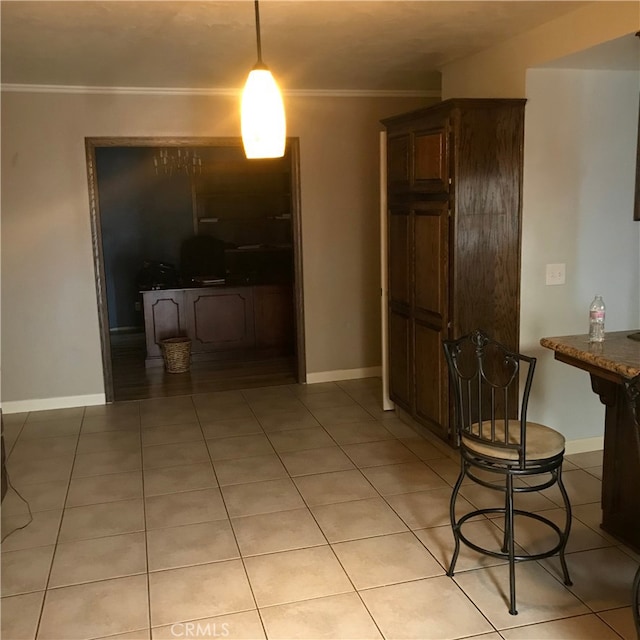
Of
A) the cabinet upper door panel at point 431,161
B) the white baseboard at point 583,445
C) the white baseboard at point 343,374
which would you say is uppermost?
the cabinet upper door panel at point 431,161

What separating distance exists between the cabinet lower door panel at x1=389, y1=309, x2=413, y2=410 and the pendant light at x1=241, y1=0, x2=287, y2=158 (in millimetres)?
2283

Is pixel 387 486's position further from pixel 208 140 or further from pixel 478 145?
pixel 208 140

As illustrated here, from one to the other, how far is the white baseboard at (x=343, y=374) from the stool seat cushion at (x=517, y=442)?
3046 mm

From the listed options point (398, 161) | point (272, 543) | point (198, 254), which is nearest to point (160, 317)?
point (198, 254)

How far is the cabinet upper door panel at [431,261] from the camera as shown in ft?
12.1

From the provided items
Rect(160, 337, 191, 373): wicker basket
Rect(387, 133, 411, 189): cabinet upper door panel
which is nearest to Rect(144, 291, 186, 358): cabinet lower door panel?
Rect(160, 337, 191, 373): wicker basket

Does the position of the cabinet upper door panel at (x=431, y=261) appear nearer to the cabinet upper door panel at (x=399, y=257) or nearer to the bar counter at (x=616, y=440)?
the cabinet upper door panel at (x=399, y=257)

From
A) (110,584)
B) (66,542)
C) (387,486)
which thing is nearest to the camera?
(110,584)

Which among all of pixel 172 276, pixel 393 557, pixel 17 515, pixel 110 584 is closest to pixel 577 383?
pixel 393 557

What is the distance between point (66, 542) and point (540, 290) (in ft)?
9.31

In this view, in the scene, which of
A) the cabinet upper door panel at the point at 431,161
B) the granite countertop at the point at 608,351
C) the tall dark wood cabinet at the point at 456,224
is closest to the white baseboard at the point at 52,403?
the tall dark wood cabinet at the point at 456,224

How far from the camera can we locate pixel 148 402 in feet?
17.4

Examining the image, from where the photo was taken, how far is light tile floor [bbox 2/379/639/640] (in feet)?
8.11

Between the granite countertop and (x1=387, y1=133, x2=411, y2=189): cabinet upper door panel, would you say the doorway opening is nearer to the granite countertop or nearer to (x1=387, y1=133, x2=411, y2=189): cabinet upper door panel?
(x1=387, y1=133, x2=411, y2=189): cabinet upper door panel
